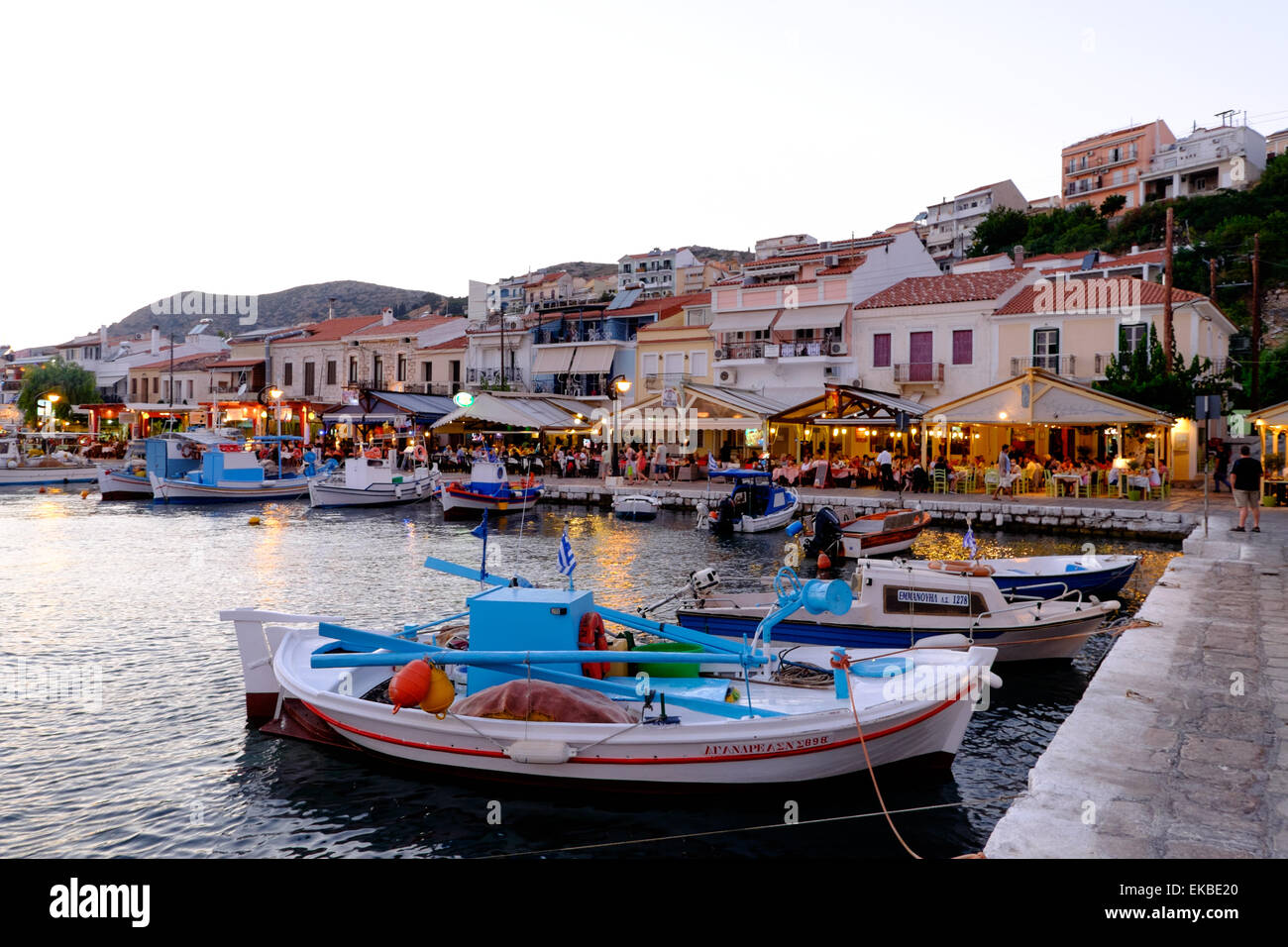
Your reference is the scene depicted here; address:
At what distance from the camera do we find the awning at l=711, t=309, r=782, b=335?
42125mm

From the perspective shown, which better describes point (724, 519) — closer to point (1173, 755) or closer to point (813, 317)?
point (813, 317)

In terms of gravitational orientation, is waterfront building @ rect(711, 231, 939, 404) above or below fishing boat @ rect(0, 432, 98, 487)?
above

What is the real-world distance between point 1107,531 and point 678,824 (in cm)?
2123

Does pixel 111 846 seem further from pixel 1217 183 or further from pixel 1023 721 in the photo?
pixel 1217 183

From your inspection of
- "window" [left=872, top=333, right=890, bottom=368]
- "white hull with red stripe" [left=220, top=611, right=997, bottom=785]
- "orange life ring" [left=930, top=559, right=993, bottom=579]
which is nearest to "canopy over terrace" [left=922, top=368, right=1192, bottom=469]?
"window" [left=872, top=333, right=890, bottom=368]

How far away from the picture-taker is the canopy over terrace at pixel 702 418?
36.5 m

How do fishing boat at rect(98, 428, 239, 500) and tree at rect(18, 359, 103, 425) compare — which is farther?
tree at rect(18, 359, 103, 425)

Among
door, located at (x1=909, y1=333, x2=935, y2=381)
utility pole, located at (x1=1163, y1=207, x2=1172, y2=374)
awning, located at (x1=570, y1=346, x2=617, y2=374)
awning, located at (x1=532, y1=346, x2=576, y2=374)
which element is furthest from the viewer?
awning, located at (x1=532, y1=346, x2=576, y2=374)

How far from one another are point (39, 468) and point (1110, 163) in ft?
295

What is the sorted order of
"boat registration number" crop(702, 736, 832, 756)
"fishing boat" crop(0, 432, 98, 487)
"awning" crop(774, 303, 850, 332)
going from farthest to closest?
"fishing boat" crop(0, 432, 98, 487) → "awning" crop(774, 303, 850, 332) → "boat registration number" crop(702, 736, 832, 756)

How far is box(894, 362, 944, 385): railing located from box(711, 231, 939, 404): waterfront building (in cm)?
227

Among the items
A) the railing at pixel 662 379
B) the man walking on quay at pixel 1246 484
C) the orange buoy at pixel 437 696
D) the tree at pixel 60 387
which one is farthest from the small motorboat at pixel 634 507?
the tree at pixel 60 387

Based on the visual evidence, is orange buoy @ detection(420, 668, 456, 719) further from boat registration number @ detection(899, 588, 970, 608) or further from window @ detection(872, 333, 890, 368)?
window @ detection(872, 333, 890, 368)

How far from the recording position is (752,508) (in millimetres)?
27922
